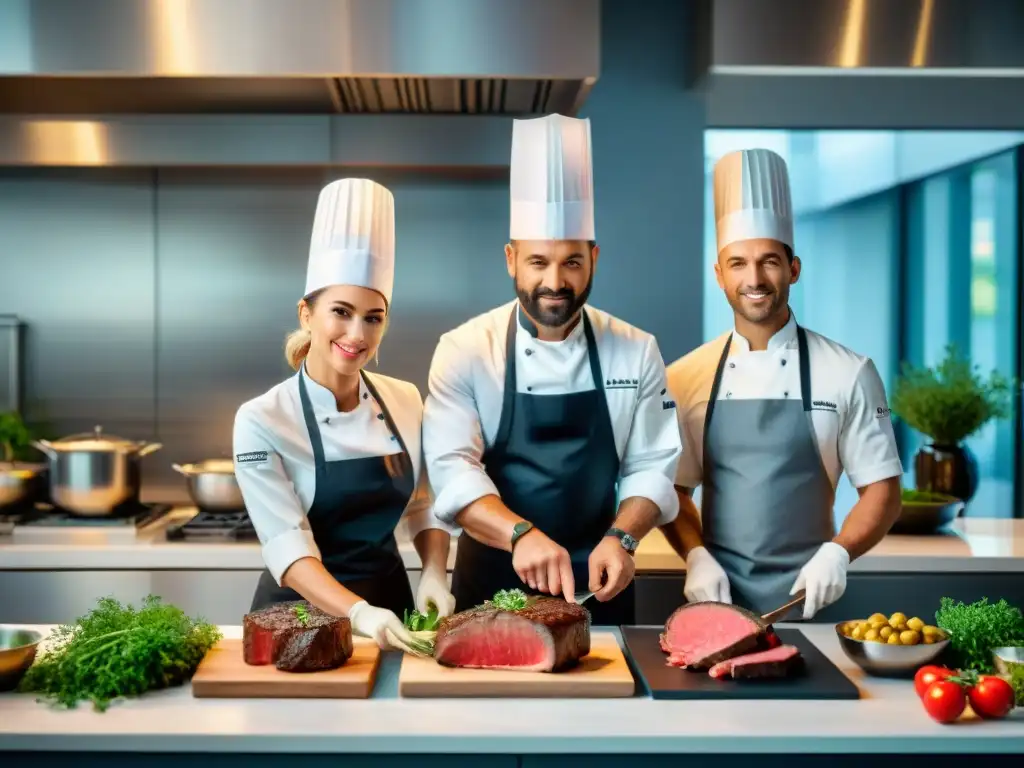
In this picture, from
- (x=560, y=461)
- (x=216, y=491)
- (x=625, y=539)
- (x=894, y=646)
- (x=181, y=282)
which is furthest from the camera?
(x=181, y=282)

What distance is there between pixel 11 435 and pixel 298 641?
2.36 m

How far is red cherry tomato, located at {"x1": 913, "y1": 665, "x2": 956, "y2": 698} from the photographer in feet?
5.70

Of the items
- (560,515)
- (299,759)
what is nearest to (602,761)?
(299,759)

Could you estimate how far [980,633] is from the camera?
1920 mm

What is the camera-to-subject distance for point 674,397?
2705 millimetres

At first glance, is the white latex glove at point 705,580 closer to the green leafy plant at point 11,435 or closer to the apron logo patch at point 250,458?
the apron logo patch at point 250,458

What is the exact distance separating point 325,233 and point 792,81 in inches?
83.2

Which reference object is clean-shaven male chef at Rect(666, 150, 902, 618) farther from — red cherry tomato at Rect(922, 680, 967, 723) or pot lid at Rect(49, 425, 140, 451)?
pot lid at Rect(49, 425, 140, 451)

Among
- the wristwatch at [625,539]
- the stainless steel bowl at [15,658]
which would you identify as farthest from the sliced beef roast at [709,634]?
the stainless steel bowl at [15,658]

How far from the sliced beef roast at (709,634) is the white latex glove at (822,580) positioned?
1.27 feet

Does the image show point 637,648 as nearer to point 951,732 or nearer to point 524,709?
point 524,709

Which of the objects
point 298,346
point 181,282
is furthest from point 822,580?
point 181,282

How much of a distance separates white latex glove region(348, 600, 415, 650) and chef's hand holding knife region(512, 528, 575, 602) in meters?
0.29

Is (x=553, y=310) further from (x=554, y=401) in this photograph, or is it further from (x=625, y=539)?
(x=625, y=539)
